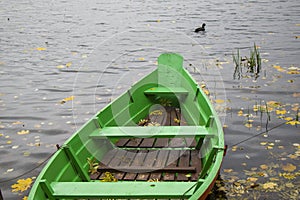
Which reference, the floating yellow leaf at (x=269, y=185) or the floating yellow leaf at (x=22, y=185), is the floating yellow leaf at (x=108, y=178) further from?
the floating yellow leaf at (x=269, y=185)

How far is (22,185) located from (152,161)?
82.9 inches

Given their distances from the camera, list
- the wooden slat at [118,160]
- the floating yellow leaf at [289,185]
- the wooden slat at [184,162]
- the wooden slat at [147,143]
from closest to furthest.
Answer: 1. the wooden slat at [184,162]
2. the wooden slat at [118,160]
3. the floating yellow leaf at [289,185]
4. the wooden slat at [147,143]

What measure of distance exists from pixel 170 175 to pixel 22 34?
47.6ft

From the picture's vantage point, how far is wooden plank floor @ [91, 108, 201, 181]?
4996mm

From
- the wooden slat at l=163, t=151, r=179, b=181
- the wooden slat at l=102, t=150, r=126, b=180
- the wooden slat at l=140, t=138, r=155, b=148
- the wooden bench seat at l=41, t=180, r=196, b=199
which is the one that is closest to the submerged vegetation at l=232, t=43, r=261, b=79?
the wooden slat at l=140, t=138, r=155, b=148

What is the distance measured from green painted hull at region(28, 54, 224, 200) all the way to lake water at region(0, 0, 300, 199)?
882 millimetres

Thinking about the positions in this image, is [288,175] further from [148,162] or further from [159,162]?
[148,162]

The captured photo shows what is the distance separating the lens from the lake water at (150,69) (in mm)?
6179

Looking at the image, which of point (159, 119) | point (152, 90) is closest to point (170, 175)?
point (159, 119)

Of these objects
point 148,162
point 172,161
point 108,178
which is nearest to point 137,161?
point 148,162

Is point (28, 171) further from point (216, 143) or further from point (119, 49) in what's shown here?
point (119, 49)

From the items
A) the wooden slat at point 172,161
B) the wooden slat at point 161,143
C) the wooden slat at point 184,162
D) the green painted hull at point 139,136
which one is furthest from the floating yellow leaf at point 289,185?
the wooden slat at point 161,143

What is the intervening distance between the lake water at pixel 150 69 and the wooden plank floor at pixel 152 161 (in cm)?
59

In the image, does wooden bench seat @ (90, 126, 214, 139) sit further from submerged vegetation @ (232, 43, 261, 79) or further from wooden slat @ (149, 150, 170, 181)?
Answer: submerged vegetation @ (232, 43, 261, 79)
